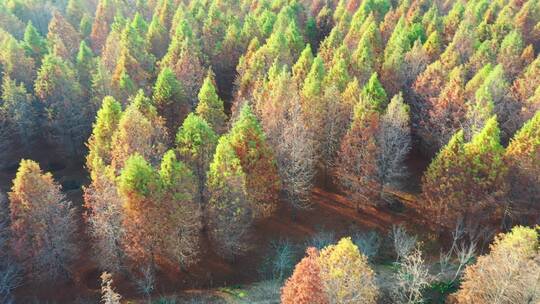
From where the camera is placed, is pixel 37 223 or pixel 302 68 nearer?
pixel 37 223

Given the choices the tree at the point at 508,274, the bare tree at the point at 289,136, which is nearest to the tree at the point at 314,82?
the bare tree at the point at 289,136

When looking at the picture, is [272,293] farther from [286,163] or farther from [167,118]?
[167,118]

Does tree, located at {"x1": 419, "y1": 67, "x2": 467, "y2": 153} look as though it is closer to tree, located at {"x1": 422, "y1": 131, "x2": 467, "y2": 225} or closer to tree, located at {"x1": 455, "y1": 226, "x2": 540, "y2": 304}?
tree, located at {"x1": 422, "y1": 131, "x2": 467, "y2": 225}

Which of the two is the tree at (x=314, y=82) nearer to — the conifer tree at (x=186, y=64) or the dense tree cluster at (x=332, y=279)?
the conifer tree at (x=186, y=64)

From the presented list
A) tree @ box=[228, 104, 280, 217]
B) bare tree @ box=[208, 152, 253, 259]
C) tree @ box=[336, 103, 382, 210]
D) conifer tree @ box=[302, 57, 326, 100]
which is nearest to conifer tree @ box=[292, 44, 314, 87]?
conifer tree @ box=[302, 57, 326, 100]

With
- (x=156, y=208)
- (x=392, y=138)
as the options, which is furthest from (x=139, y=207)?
(x=392, y=138)

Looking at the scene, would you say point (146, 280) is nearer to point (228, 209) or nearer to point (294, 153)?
point (228, 209)
